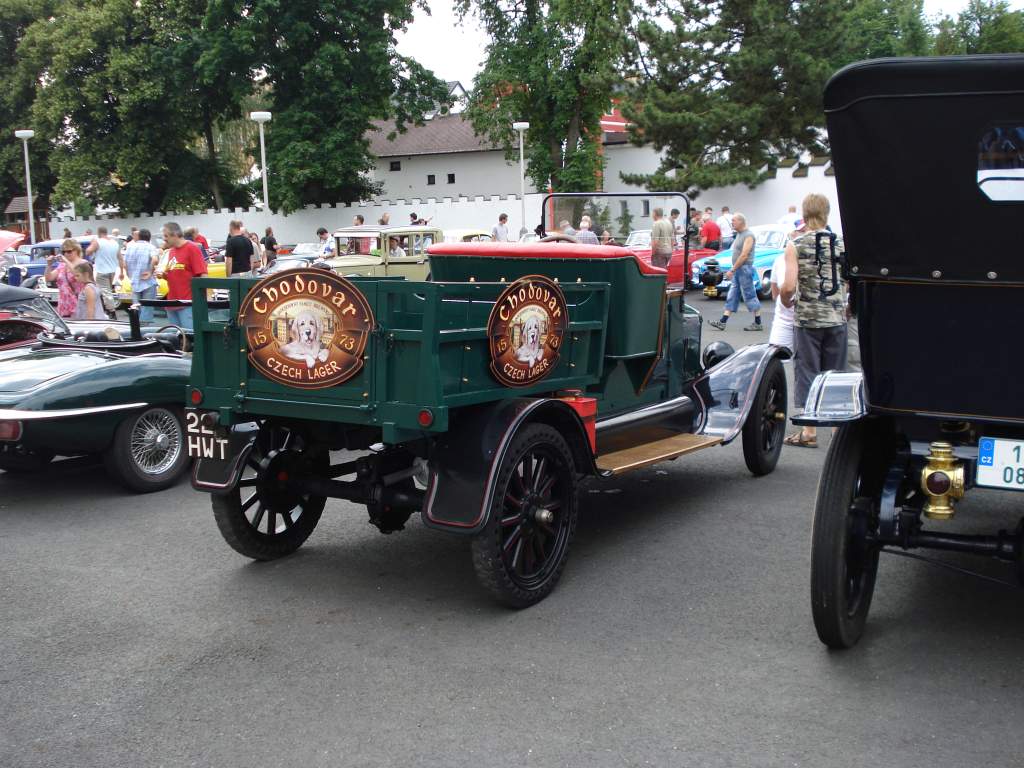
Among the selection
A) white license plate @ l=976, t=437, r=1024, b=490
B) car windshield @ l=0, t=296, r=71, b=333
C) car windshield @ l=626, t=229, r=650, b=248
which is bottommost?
white license plate @ l=976, t=437, r=1024, b=490

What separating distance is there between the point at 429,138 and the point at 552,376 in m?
49.2

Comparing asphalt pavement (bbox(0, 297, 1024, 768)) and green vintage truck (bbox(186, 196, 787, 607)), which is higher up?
green vintage truck (bbox(186, 196, 787, 607))

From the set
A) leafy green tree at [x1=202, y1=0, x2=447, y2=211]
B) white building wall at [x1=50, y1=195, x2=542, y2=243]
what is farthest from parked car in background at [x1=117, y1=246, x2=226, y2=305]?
white building wall at [x1=50, y1=195, x2=542, y2=243]

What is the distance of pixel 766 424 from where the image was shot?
7.13m

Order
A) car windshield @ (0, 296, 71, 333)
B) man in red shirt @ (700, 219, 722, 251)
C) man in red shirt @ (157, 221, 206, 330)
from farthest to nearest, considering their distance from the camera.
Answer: man in red shirt @ (700, 219, 722, 251) → man in red shirt @ (157, 221, 206, 330) → car windshield @ (0, 296, 71, 333)

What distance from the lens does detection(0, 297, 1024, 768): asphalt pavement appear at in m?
3.38

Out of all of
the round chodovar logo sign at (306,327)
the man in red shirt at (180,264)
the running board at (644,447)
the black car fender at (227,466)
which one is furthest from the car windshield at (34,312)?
the running board at (644,447)

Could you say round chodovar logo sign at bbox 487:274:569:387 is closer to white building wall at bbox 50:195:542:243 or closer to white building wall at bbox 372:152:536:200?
white building wall at bbox 50:195:542:243

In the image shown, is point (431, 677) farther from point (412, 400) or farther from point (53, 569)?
point (53, 569)

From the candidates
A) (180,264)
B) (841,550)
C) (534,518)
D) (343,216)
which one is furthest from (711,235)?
(343,216)

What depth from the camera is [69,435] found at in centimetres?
634

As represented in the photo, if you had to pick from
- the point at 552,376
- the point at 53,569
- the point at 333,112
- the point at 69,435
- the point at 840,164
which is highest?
Answer: the point at 333,112

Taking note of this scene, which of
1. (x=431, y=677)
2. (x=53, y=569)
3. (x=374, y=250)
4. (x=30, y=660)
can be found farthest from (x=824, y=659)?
(x=374, y=250)

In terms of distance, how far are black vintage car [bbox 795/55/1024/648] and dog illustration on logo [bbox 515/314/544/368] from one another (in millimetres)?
1425
